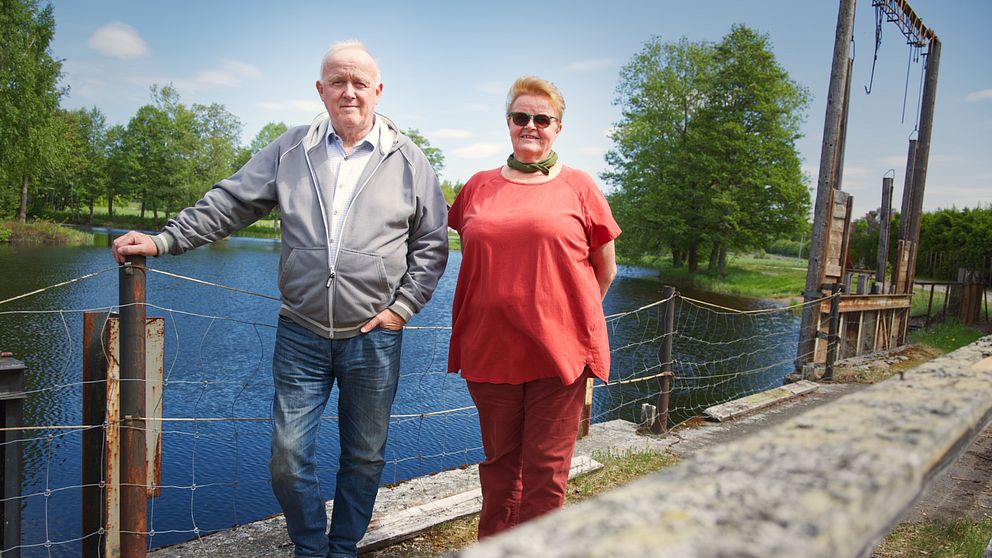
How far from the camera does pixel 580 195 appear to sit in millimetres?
2455

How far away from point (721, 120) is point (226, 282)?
20.2 metres

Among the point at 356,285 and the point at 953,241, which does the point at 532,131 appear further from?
the point at 953,241

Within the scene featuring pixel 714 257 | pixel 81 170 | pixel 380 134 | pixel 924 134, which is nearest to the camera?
pixel 380 134

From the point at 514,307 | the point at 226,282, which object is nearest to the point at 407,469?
the point at 514,307

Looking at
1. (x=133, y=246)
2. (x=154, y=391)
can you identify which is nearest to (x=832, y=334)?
(x=154, y=391)

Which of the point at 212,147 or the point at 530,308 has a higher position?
the point at 212,147

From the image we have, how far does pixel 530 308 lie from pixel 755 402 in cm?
494

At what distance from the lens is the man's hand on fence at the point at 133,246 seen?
2.40 meters

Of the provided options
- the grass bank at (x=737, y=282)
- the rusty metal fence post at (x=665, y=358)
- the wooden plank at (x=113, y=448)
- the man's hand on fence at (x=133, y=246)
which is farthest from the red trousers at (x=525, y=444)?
the grass bank at (x=737, y=282)

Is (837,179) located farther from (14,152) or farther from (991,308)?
(14,152)

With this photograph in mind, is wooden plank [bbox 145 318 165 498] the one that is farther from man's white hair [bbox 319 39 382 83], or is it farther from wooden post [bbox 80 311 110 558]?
man's white hair [bbox 319 39 382 83]

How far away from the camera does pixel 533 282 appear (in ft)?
7.70

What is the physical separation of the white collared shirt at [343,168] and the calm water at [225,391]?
73cm

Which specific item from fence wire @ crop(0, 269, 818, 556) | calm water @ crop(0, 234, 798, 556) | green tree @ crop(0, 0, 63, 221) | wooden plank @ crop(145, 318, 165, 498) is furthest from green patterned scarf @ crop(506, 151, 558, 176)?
green tree @ crop(0, 0, 63, 221)
